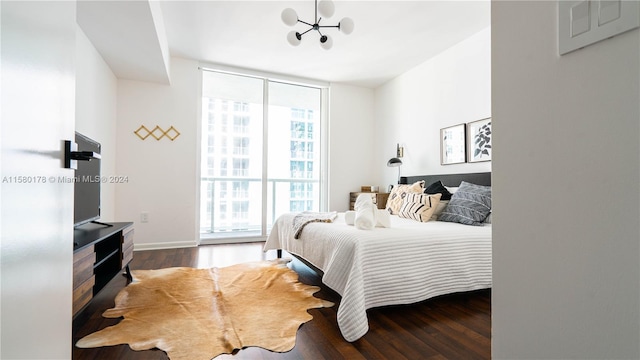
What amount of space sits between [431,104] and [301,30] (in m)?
2.10

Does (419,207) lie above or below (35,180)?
below

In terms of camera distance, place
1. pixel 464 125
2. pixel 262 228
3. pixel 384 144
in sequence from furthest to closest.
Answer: pixel 384 144 < pixel 262 228 < pixel 464 125

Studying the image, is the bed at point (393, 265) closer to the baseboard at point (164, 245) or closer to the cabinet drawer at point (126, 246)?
the cabinet drawer at point (126, 246)

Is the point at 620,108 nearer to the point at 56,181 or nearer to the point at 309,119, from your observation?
the point at 56,181

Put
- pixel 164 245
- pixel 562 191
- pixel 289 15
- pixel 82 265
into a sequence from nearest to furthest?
pixel 562 191, pixel 82 265, pixel 289 15, pixel 164 245

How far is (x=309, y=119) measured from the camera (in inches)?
208

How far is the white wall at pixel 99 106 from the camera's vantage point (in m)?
2.78

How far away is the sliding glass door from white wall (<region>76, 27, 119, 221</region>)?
3.84 feet

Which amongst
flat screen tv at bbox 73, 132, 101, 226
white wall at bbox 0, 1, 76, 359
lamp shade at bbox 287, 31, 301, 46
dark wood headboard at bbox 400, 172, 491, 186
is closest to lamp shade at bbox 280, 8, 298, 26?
lamp shade at bbox 287, 31, 301, 46

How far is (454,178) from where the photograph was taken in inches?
142

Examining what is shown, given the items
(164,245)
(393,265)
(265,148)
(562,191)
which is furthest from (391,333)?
(265,148)

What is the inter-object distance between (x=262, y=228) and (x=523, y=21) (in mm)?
4587

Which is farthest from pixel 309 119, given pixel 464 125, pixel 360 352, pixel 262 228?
pixel 360 352

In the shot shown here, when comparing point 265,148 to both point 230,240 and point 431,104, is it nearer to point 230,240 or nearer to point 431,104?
point 230,240
